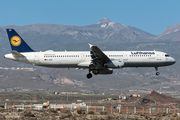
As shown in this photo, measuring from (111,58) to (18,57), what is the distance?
19999 mm

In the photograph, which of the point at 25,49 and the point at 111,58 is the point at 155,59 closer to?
the point at 111,58

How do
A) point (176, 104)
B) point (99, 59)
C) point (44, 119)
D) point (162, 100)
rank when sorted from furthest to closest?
point (162, 100), point (176, 104), point (99, 59), point (44, 119)

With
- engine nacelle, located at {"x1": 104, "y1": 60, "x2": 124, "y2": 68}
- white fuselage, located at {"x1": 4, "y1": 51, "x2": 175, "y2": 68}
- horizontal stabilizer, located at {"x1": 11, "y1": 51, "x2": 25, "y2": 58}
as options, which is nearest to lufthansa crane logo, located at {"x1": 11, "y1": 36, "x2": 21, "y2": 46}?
white fuselage, located at {"x1": 4, "y1": 51, "x2": 175, "y2": 68}

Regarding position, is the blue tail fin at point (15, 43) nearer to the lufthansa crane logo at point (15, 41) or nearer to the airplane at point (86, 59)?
the lufthansa crane logo at point (15, 41)

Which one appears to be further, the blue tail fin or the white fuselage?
the blue tail fin

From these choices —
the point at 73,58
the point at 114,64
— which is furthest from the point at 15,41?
the point at 114,64

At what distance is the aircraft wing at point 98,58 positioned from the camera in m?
66.6

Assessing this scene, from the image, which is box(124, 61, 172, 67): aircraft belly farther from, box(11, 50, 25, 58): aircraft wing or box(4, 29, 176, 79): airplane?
box(11, 50, 25, 58): aircraft wing

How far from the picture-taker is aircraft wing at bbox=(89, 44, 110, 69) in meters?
66.6

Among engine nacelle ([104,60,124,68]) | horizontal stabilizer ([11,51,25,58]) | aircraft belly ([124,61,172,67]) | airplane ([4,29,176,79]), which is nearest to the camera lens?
engine nacelle ([104,60,124,68])

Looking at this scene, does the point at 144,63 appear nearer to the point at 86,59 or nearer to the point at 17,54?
the point at 86,59

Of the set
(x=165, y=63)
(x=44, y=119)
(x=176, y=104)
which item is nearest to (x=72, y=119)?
(x=44, y=119)

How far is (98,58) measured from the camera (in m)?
68.1

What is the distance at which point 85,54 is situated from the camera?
231ft
